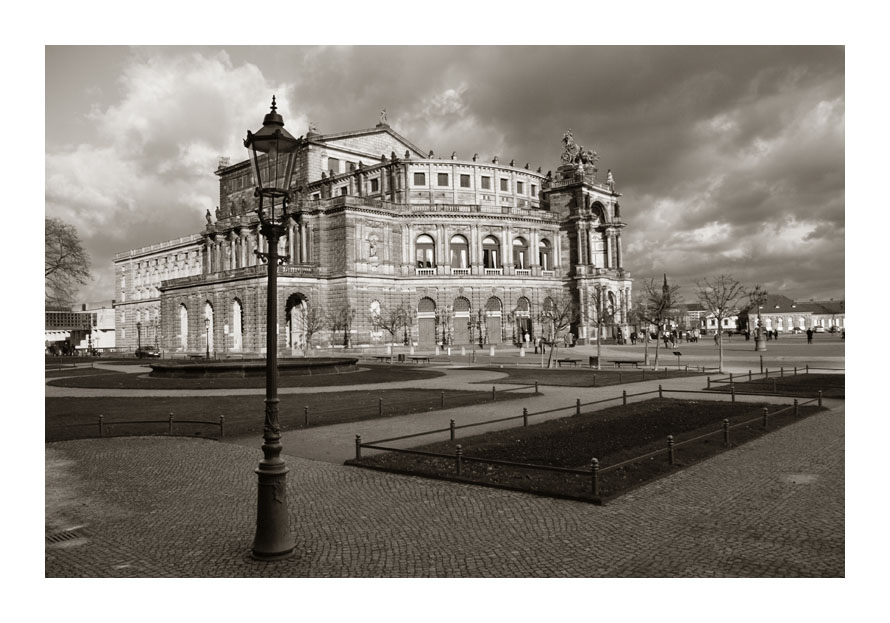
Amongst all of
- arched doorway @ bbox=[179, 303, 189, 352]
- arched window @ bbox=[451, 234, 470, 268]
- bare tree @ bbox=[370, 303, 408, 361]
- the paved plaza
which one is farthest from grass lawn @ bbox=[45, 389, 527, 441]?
arched doorway @ bbox=[179, 303, 189, 352]

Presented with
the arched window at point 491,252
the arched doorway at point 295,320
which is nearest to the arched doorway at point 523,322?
the arched window at point 491,252

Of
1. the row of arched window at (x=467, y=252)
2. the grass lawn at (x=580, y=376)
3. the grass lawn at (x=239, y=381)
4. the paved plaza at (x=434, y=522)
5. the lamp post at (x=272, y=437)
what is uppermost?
the row of arched window at (x=467, y=252)

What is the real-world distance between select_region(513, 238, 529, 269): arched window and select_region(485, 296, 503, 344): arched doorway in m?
7.06

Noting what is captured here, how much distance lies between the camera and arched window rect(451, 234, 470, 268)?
3305 inches

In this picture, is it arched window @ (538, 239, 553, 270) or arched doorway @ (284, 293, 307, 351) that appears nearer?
arched doorway @ (284, 293, 307, 351)

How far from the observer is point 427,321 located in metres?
81.5

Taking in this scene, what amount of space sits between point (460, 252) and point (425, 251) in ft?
14.7

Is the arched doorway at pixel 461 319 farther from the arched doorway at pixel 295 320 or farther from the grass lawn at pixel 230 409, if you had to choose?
the grass lawn at pixel 230 409

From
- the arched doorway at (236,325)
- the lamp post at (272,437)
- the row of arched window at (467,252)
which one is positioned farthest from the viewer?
the row of arched window at (467,252)

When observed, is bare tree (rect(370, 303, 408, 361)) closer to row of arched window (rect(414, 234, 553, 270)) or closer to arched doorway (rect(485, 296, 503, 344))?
row of arched window (rect(414, 234, 553, 270))

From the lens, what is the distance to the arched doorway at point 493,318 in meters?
82.9

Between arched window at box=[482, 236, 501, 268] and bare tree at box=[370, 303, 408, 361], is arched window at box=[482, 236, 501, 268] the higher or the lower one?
the higher one

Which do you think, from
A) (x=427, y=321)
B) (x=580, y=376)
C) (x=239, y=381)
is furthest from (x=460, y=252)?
(x=239, y=381)

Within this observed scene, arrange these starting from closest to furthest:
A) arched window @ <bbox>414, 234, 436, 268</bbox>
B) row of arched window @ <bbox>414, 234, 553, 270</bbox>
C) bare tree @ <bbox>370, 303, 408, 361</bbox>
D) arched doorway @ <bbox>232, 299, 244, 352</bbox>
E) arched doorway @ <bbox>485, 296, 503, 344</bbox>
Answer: bare tree @ <bbox>370, 303, 408, 361</bbox>
arched doorway @ <bbox>232, 299, 244, 352</bbox>
arched window @ <bbox>414, 234, 436, 268</bbox>
arched doorway @ <bbox>485, 296, 503, 344</bbox>
row of arched window @ <bbox>414, 234, 553, 270</bbox>
